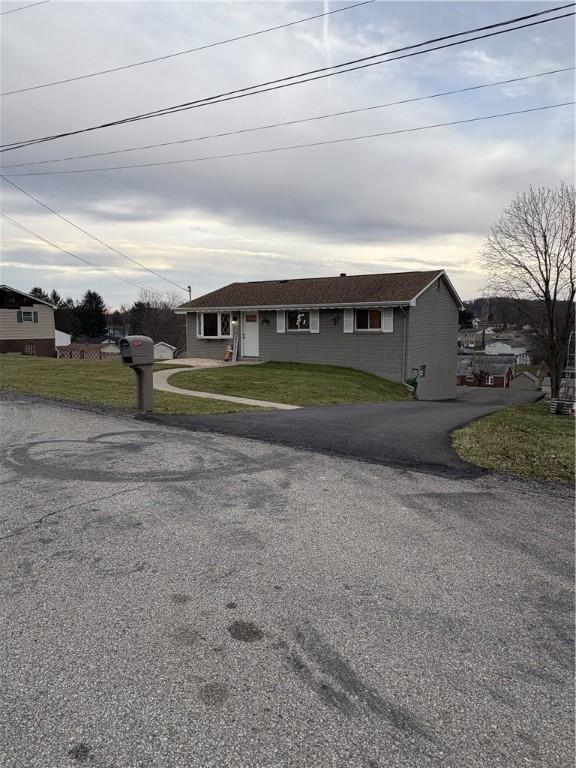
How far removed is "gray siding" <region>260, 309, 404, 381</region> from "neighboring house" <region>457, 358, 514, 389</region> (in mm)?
47672

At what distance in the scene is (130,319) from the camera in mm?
88250

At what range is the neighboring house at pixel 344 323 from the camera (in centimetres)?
2202

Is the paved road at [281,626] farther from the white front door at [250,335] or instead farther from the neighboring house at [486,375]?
the neighboring house at [486,375]

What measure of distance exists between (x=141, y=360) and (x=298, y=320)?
15.1 meters

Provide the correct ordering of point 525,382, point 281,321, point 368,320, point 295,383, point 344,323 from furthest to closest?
1. point 525,382
2. point 281,321
3. point 344,323
4. point 368,320
5. point 295,383

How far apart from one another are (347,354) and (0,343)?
85.0ft

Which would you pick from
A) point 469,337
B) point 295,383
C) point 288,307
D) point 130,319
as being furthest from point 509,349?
point 295,383

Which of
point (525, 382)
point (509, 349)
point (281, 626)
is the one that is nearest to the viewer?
point (281, 626)

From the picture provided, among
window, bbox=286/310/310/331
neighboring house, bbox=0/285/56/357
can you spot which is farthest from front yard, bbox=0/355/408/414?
neighboring house, bbox=0/285/56/357

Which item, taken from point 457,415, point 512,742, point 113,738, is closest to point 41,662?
point 113,738

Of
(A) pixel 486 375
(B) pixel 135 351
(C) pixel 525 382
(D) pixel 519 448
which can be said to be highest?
(B) pixel 135 351

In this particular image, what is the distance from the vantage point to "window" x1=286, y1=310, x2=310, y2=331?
78.1 feet

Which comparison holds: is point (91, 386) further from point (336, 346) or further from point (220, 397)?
point (336, 346)

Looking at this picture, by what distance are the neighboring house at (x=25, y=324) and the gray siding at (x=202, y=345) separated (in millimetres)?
17133
